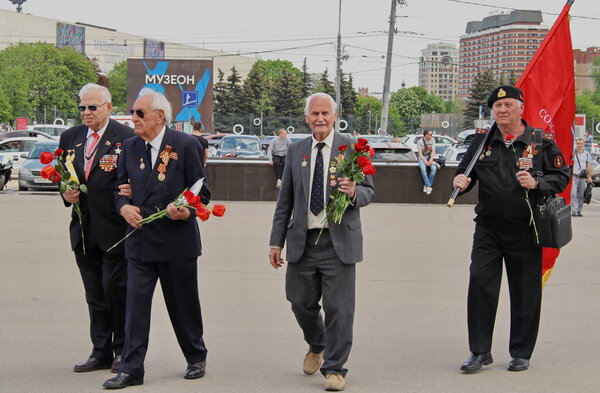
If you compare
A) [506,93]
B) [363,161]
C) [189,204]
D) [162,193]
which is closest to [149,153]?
[162,193]

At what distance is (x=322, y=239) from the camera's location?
6.17m

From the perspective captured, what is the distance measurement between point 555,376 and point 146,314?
2.67 m

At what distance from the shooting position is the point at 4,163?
1059 inches

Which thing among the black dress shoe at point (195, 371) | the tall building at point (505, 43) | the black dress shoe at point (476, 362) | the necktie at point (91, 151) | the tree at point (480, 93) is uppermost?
the tall building at point (505, 43)

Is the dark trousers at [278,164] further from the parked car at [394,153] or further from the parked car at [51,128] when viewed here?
the parked car at [51,128]

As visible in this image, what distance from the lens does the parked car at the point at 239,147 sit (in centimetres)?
3077

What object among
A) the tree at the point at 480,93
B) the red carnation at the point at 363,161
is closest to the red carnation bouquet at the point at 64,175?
the red carnation at the point at 363,161

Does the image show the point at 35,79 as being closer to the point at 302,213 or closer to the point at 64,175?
the point at 64,175

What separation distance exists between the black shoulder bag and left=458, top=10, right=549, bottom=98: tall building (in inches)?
3732

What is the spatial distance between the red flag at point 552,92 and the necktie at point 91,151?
10.9ft

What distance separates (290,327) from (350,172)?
7.63 feet

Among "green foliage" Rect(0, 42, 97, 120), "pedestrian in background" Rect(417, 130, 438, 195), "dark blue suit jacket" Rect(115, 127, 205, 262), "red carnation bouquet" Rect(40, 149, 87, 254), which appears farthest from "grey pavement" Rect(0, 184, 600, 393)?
"green foliage" Rect(0, 42, 97, 120)

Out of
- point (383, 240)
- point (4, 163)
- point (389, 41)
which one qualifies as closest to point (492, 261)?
point (383, 240)

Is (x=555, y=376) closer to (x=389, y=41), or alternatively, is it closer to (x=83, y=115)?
(x=83, y=115)
